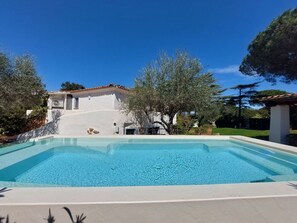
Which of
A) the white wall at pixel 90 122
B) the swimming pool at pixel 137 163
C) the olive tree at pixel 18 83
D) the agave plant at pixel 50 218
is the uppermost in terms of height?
the olive tree at pixel 18 83

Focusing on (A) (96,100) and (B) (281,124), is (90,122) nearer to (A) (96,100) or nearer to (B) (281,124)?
(A) (96,100)

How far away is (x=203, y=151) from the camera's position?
1127cm

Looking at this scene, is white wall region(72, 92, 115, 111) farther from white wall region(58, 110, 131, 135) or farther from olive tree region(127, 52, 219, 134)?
olive tree region(127, 52, 219, 134)

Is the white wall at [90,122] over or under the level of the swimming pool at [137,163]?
over

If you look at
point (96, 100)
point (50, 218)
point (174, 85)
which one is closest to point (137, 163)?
point (50, 218)

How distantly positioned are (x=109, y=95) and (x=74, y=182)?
15095 millimetres

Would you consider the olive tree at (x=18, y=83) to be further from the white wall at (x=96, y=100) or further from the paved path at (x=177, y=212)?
the paved path at (x=177, y=212)

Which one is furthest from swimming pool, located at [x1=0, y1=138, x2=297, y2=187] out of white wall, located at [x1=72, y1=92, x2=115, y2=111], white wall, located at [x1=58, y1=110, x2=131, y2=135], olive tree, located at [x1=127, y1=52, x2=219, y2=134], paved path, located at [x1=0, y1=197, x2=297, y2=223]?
white wall, located at [x1=72, y1=92, x2=115, y2=111]

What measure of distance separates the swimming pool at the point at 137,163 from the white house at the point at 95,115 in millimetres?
4265

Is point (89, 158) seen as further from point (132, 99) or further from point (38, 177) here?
point (132, 99)

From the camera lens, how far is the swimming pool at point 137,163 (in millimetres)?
6062

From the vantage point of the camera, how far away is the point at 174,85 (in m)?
15.3

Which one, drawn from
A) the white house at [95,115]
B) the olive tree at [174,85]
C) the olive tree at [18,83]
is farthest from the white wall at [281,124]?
the olive tree at [18,83]

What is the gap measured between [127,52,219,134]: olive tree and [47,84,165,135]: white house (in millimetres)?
2905
